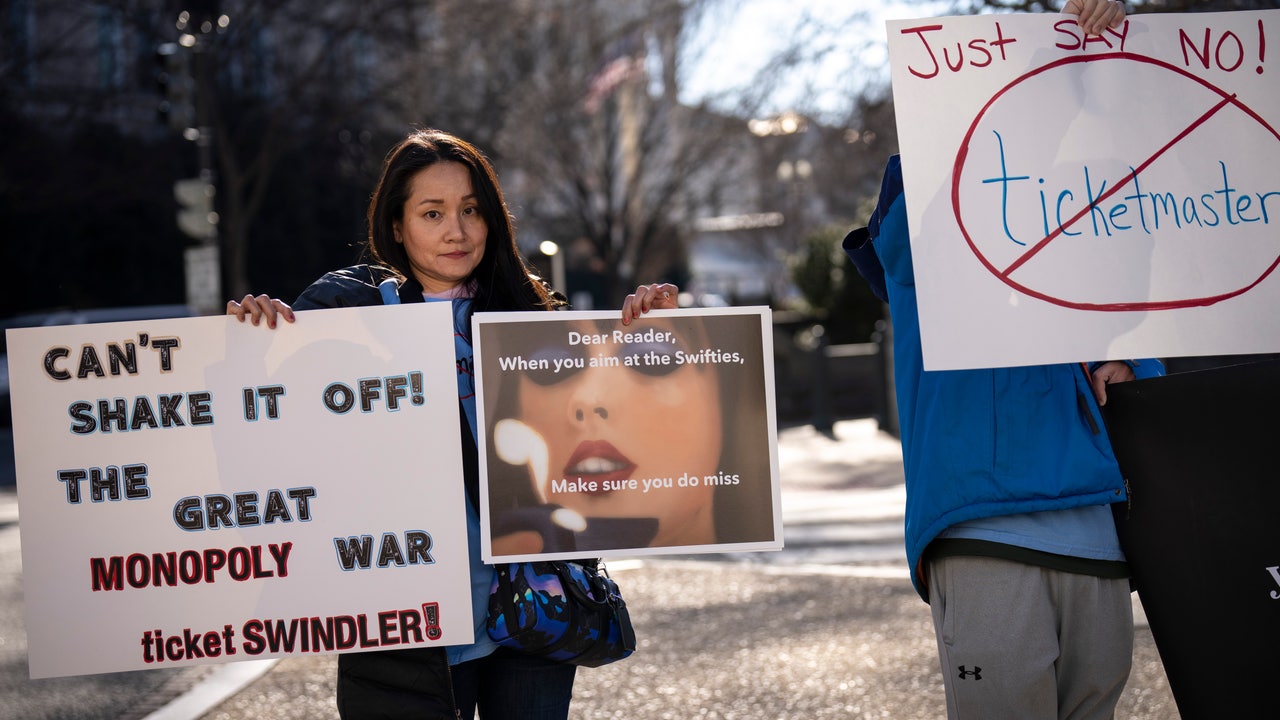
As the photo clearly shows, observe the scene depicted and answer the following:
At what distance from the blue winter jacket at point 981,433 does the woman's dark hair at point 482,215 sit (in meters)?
0.87

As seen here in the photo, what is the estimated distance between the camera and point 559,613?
2.81 meters

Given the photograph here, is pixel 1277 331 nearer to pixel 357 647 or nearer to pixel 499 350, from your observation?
pixel 499 350

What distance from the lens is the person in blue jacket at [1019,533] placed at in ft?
8.76

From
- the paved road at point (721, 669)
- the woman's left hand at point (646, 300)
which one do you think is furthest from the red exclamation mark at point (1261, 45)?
the paved road at point (721, 669)

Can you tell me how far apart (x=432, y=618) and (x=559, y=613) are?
11.2 inches

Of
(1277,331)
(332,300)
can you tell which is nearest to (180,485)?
(332,300)

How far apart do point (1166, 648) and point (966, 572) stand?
0.48 m

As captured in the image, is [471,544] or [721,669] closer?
[471,544]

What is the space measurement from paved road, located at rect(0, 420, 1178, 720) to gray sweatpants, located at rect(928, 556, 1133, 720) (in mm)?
2121

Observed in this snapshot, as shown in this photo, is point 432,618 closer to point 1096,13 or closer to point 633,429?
point 633,429

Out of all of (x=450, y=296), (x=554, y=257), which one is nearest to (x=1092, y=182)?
(x=450, y=296)

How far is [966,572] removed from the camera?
108 inches

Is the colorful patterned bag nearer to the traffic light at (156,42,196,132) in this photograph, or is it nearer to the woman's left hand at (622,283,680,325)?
the woman's left hand at (622,283,680,325)

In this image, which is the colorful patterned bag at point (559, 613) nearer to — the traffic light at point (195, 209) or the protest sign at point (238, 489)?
the protest sign at point (238, 489)
